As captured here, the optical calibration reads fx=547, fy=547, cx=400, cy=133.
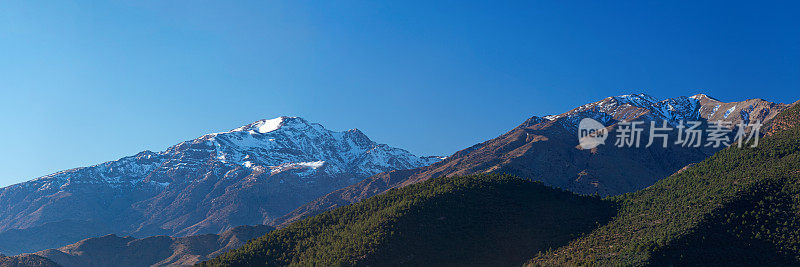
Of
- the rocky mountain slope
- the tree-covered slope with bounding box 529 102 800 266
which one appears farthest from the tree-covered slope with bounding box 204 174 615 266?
the tree-covered slope with bounding box 529 102 800 266

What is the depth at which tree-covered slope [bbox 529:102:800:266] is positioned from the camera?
74188 mm

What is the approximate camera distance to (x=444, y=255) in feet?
292

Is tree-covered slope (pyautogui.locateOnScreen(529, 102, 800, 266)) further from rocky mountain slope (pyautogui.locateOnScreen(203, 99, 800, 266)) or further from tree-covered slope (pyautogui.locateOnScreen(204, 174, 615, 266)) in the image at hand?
tree-covered slope (pyautogui.locateOnScreen(204, 174, 615, 266))

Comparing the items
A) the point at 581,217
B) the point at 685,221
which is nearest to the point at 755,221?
the point at 685,221

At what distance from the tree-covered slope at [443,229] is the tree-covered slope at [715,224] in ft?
21.9

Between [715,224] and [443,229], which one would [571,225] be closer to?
[443,229]

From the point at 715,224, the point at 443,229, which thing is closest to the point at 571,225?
the point at 443,229

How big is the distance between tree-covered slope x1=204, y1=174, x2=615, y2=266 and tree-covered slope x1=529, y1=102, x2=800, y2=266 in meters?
6.67

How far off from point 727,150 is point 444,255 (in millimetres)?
71743

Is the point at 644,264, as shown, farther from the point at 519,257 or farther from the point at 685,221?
the point at 519,257

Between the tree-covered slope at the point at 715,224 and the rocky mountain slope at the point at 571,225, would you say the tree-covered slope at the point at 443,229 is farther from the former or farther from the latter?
the tree-covered slope at the point at 715,224

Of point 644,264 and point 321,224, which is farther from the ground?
point 321,224

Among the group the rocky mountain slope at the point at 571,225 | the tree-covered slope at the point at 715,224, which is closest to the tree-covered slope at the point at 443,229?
the rocky mountain slope at the point at 571,225

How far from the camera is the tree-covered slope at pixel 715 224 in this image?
243ft
